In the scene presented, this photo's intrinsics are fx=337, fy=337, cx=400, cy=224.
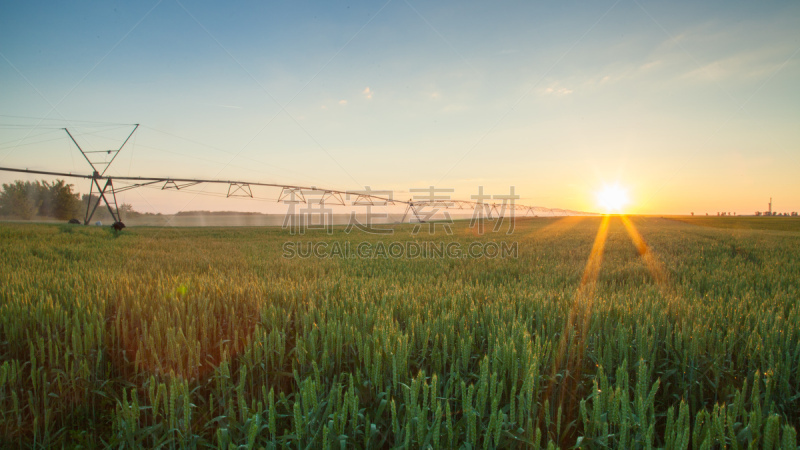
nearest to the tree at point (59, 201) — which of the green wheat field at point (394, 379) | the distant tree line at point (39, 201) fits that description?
the distant tree line at point (39, 201)

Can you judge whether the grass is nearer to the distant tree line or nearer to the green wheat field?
the green wheat field

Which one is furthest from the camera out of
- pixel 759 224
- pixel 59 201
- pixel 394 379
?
pixel 59 201

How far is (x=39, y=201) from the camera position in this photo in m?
69.6

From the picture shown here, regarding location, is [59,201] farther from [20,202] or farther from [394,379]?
[394,379]

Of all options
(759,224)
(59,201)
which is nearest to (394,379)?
(759,224)

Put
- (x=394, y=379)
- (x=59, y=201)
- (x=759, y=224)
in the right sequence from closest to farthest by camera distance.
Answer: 1. (x=394, y=379)
2. (x=759, y=224)
3. (x=59, y=201)

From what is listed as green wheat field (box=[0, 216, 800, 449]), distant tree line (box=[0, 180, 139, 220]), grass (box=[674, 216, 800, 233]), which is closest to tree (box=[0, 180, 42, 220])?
distant tree line (box=[0, 180, 139, 220])

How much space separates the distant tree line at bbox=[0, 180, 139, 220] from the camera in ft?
221

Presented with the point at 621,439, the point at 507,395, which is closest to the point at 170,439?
the point at 507,395

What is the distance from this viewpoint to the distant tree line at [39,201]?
221 feet

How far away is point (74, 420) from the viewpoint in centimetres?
261

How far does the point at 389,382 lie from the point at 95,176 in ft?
112

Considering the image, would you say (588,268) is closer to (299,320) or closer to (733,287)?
(733,287)

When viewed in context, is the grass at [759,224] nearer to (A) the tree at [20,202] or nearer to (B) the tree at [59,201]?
(B) the tree at [59,201]
